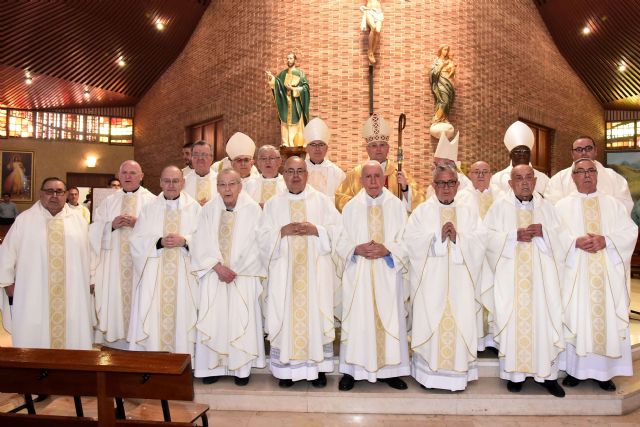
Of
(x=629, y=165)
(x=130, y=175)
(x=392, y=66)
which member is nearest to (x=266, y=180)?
(x=130, y=175)

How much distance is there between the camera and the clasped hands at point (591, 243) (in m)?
4.24

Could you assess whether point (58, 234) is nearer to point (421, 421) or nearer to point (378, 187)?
point (378, 187)

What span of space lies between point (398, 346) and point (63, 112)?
51.5 ft

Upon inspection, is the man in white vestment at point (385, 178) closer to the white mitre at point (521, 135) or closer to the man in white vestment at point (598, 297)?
the man in white vestment at point (598, 297)

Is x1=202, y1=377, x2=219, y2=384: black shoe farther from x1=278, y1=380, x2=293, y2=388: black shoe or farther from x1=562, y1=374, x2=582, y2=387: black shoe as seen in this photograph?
x1=562, y1=374, x2=582, y2=387: black shoe

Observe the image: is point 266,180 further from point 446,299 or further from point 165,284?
point 446,299

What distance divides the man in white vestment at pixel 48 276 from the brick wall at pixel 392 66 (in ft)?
17.8

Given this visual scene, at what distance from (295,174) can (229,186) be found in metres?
0.55

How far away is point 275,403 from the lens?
13.6 feet

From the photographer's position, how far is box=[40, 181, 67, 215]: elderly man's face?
444 cm

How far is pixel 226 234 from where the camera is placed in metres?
4.43

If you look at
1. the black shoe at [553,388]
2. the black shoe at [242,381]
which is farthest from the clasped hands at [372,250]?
the black shoe at [553,388]

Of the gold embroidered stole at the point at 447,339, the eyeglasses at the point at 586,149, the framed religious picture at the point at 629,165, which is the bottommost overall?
the gold embroidered stole at the point at 447,339

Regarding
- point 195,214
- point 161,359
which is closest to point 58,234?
point 195,214
